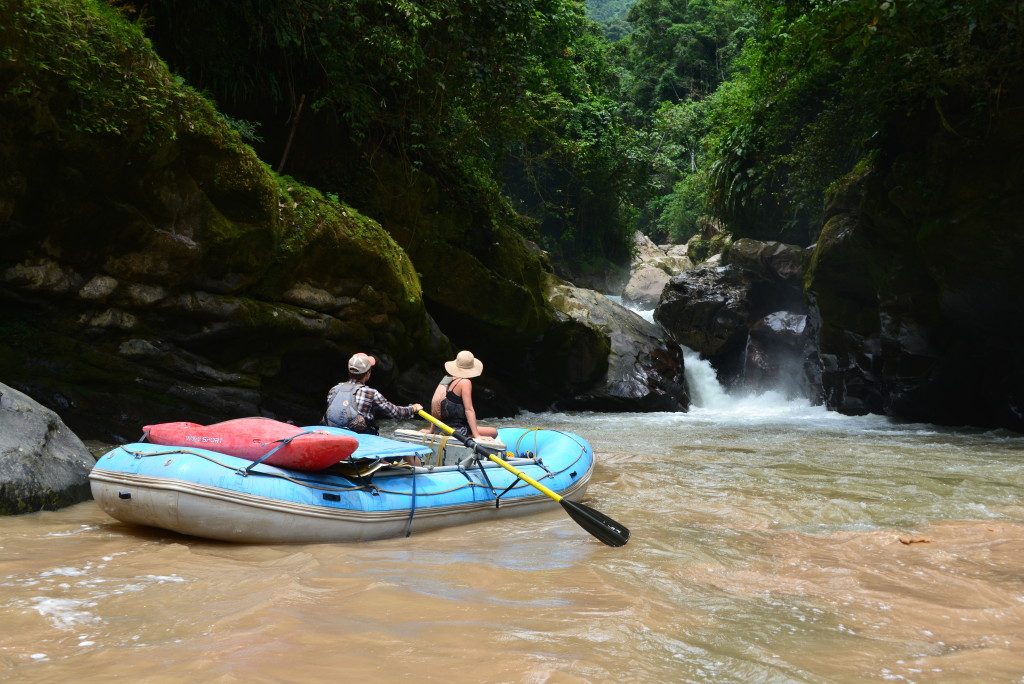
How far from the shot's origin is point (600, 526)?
4.76 metres

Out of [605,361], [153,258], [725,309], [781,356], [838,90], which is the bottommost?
[605,361]

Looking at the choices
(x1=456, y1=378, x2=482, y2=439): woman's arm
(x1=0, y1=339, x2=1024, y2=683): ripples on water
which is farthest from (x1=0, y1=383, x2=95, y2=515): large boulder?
(x1=456, y1=378, x2=482, y2=439): woman's arm

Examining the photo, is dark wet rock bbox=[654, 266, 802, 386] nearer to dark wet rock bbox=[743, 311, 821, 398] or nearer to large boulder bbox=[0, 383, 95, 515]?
dark wet rock bbox=[743, 311, 821, 398]

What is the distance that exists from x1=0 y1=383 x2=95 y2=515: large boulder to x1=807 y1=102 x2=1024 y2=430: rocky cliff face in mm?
10179

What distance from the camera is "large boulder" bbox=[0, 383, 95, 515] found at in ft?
14.9

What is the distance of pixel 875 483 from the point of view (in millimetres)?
7148

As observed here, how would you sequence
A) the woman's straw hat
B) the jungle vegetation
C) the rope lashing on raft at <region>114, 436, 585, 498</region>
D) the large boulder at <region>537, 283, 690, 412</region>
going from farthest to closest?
the large boulder at <region>537, 283, 690, 412</region> < the jungle vegetation < the woman's straw hat < the rope lashing on raft at <region>114, 436, 585, 498</region>

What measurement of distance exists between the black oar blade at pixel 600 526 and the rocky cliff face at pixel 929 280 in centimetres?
772

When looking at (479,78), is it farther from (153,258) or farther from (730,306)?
(730,306)

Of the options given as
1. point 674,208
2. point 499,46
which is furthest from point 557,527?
point 674,208

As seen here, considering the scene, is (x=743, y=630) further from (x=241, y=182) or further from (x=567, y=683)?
(x=241, y=182)

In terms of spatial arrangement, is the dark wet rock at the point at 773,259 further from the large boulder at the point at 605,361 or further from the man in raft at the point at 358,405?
the man in raft at the point at 358,405

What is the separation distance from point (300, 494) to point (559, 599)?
74.3 inches

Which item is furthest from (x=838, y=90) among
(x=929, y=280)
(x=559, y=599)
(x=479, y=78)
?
(x=559, y=599)
